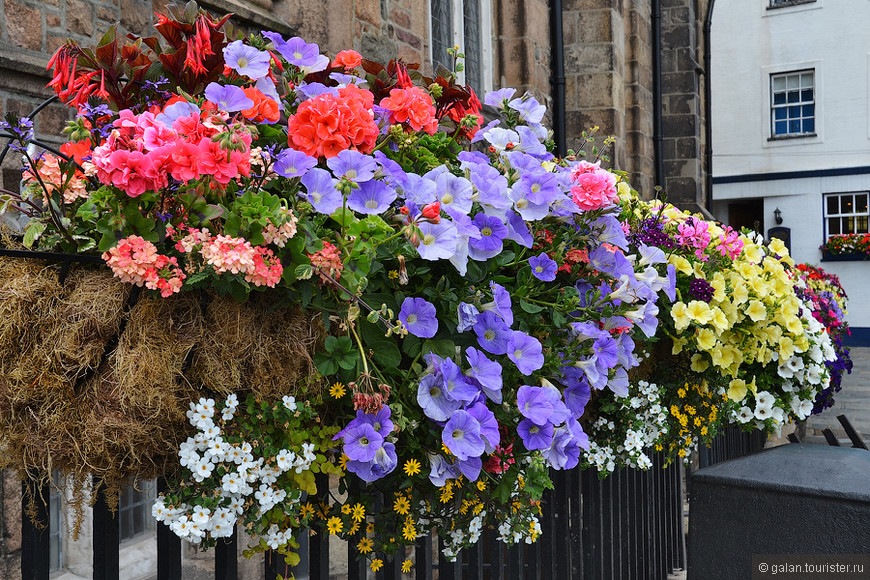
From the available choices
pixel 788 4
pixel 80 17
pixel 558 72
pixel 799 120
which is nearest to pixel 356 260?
pixel 80 17

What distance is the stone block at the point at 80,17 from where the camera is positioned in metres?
3.48

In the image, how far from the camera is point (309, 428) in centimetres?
134

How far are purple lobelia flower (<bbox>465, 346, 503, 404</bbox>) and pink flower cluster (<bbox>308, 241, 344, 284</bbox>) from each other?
0.28 m

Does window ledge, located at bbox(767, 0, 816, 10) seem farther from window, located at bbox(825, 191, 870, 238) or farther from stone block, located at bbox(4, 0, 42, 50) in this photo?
stone block, located at bbox(4, 0, 42, 50)

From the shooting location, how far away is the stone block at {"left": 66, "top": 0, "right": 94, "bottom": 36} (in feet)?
11.4

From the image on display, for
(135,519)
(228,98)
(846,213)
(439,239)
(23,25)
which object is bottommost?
(135,519)

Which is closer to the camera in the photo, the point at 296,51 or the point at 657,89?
the point at 296,51

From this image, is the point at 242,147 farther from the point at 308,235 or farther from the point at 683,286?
the point at 683,286

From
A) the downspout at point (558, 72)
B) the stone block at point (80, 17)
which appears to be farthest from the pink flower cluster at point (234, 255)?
the downspout at point (558, 72)

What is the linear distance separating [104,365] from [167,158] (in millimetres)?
329

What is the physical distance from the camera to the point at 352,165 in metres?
1.38

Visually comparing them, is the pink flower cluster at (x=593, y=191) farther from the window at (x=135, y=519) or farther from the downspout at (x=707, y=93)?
the downspout at (x=707, y=93)

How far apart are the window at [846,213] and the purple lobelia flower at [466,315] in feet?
65.9

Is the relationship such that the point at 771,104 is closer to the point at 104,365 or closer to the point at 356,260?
the point at 356,260
